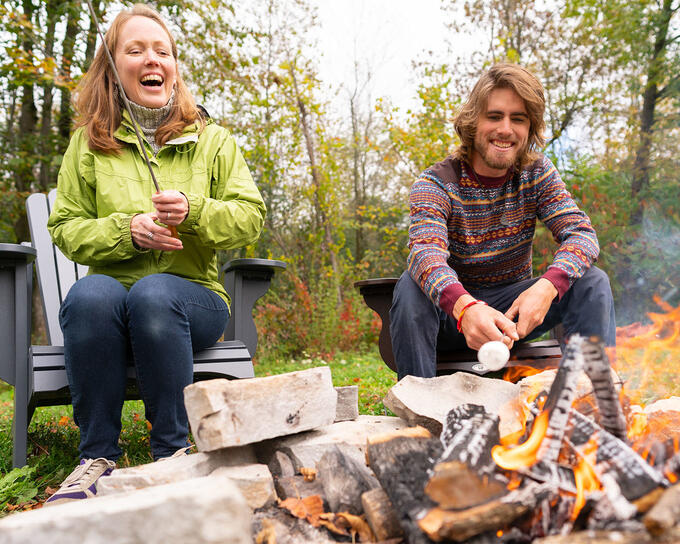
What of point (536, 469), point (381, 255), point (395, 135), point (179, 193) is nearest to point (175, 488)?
point (536, 469)

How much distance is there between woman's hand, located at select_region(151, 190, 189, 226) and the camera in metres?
1.82

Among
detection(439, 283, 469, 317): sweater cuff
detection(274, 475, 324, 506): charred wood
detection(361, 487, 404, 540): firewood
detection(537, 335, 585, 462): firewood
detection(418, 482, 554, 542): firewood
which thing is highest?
detection(439, 283, 469, 317): sweater cuff

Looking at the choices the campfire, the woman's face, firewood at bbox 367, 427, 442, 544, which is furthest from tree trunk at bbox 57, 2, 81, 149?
the campfire

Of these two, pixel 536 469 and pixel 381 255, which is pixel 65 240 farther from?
pixel 381 255

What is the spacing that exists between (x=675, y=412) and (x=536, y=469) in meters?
0.71

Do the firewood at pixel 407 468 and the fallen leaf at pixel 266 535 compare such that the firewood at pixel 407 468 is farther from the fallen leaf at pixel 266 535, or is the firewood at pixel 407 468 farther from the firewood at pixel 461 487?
the fallen leaf at pixel 266 535

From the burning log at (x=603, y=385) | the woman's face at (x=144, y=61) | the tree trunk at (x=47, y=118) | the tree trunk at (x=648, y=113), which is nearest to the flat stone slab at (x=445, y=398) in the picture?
the burning log at (x=603, y=385)

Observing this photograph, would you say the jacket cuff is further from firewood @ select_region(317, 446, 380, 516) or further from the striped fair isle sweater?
firewood @ select_region(317, 446, 380, 516)

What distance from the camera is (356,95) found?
29.0 feet

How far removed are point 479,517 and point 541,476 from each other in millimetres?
195

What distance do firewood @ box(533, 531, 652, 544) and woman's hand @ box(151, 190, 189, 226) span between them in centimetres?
143

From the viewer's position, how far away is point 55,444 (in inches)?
93.7

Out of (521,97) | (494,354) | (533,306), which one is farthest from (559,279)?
(521,97)

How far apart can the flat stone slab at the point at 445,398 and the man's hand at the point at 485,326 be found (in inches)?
6.2
